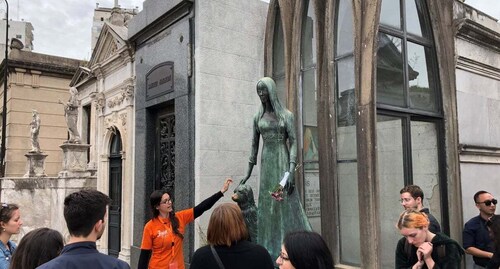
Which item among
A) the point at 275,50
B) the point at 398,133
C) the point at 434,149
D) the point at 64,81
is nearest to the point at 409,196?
the point at 398,133

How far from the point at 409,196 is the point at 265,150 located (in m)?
1.61

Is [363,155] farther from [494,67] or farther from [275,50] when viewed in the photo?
[494,67]

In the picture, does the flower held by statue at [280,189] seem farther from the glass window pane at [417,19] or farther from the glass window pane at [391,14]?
the glass window pane at [417,19]

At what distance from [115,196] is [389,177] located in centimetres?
708

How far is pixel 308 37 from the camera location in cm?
673

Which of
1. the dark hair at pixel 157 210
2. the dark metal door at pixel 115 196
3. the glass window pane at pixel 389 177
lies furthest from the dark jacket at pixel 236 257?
the dark metal door at pixel 115 196

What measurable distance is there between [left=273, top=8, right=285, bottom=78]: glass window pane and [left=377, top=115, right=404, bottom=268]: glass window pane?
221 cm

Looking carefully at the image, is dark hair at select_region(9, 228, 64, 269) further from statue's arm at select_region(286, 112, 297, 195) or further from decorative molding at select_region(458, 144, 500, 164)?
decorative molding at select_region(458, 144, 500, 164)

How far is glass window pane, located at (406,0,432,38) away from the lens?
651 centimetres

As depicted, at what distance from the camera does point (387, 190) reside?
19.1ft

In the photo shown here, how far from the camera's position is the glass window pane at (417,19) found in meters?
6.51

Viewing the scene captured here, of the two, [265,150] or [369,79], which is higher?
[369,79]

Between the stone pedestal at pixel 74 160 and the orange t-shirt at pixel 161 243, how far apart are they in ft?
31.2

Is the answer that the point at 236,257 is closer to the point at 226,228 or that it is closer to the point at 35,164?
the point at 226,228
